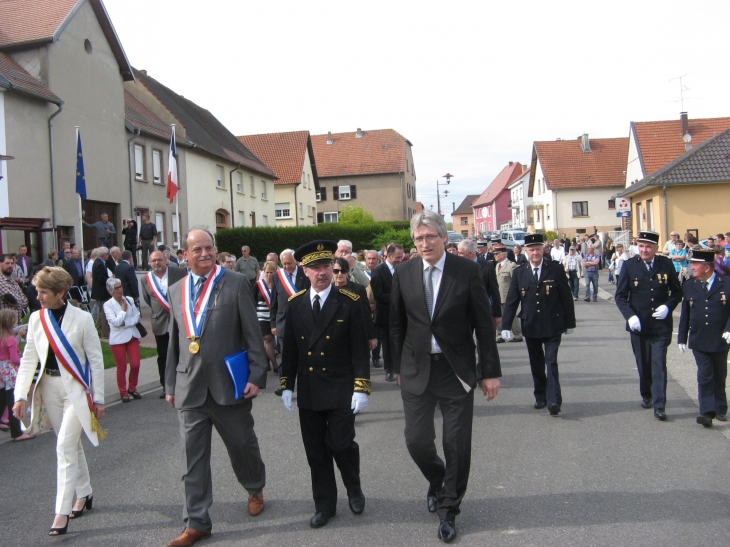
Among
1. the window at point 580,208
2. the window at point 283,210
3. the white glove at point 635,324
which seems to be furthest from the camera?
the window at point 580,208

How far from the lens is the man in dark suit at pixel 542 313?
7.87m

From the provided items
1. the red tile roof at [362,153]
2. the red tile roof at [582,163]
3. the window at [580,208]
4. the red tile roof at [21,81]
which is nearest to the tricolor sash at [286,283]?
the red tile roof at [21,81]

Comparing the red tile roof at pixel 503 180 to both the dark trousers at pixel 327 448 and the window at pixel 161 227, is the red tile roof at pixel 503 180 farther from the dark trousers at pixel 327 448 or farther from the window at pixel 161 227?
the dark trousers at pixel 327 448

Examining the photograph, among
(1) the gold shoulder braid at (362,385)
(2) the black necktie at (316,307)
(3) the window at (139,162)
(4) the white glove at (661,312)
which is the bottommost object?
(1) the gold shoulder braid at (362,385)

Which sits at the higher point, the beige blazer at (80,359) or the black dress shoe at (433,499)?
the beige blazer at (80,359)

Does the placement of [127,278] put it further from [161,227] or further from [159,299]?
[161,227]

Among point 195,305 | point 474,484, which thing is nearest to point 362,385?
point 195,305

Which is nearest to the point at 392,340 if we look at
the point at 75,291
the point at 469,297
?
the point at 469,297

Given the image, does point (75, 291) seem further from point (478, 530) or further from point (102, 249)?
point (478, 530)

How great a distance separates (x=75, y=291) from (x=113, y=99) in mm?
13754

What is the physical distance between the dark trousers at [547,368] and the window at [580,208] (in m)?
57.2

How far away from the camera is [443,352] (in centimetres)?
465

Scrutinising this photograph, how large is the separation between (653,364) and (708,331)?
0.67 metres

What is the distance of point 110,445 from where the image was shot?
24.1 feet
